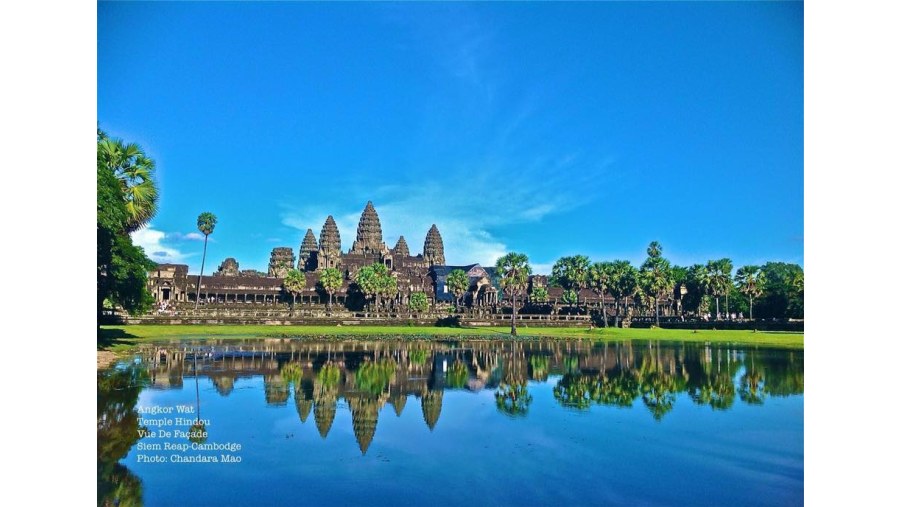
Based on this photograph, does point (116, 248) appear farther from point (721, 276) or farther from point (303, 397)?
point (721, 276)

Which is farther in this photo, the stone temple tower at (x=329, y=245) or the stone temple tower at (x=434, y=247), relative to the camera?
the stone temple tower at (x=434, y=247)

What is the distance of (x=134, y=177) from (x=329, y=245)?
8392 cm

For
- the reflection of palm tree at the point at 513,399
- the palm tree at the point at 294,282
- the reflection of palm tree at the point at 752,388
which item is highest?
the palm tree at the point at 294,282

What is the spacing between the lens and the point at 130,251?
1155 inches

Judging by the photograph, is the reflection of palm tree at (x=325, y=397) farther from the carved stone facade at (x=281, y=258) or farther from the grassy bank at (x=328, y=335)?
the carved stone facade at (x=281, y=258)

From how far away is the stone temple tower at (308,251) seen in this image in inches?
4587

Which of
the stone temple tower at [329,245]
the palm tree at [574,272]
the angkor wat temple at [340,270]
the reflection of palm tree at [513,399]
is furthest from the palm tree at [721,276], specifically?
the stone temple tower at [329,245]

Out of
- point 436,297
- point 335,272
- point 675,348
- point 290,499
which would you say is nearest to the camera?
point 290,499

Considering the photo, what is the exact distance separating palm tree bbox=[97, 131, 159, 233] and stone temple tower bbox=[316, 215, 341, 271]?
78.7 metres

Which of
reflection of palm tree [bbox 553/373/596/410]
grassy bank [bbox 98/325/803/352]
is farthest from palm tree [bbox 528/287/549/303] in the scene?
reflection of palm tree [bbox 553/373/596/410]
